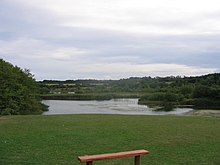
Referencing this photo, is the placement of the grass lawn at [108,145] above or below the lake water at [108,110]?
above

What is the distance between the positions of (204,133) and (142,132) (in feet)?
7.24

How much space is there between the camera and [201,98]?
49781mm

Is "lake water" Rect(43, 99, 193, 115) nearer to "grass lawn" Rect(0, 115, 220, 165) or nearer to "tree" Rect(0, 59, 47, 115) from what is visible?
"tree" Rect(0, 59, 47, 115)

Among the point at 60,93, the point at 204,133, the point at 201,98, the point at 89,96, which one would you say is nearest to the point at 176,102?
the point at 201,98

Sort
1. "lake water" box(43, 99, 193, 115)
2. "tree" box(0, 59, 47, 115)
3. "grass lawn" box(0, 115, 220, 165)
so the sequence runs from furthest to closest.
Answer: "lake water" box(43, 99, 193, 115) < "tree" box(0, 59, 47, 115) < "grass lawn" box(0, 115, 220, 165)

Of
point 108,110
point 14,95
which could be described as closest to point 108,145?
point 14,95

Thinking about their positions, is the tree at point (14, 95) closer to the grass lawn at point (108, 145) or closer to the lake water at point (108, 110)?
the lake water at point (108, 110)

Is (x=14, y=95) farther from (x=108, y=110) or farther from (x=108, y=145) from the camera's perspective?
(x=108, y=145)

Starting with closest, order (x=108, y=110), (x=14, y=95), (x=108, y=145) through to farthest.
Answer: (x=108, y=145)
(x=14, y=95)
(x=108, y=110)

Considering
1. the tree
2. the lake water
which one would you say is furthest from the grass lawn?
the lake water

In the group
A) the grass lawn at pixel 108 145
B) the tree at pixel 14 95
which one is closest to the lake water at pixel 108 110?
the tree at pixel 14 95

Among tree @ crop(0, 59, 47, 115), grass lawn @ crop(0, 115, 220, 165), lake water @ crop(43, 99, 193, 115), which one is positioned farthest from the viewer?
lake water @ crop(43, 99, 193, 115)

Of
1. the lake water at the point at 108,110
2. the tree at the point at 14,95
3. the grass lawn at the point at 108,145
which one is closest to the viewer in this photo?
the grass lawn at the point at 108,145

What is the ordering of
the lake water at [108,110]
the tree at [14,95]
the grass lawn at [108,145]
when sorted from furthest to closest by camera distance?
1. the lake water at [108,110]
2. the tree at [14,95]
3. the grass lawn at [108,145]
